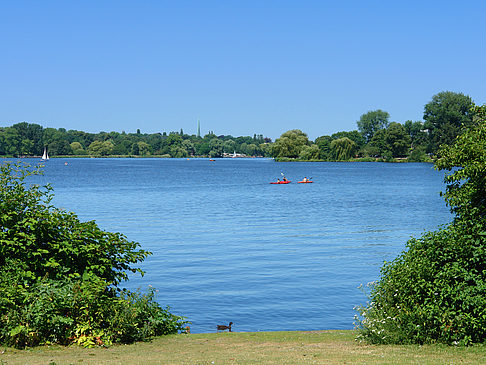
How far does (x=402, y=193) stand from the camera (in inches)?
3593

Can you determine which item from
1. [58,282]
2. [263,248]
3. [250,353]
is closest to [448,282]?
[250,353]

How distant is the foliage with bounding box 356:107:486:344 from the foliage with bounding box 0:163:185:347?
5.88m

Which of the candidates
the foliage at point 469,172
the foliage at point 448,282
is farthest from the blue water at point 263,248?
the foliage at point 469,172

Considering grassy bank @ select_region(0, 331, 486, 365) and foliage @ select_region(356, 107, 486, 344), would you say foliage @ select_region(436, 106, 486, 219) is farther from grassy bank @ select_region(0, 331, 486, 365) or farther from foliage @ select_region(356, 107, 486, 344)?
grassy bank @ select_region(0, 331, 486, 365)

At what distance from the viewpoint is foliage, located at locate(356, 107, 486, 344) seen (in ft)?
43.0

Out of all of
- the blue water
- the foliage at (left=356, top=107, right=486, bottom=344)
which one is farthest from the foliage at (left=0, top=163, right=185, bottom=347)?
the foliage at (left=356, top=107, right=486, bottom=344)

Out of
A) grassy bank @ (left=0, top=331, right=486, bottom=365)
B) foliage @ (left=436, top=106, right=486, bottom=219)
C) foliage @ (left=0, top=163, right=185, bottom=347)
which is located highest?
foliage @ (left=436, top=106, right=486, bottom=219)

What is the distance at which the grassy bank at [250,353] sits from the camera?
1182 centimetres

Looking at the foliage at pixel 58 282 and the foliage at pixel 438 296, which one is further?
the foliage at pixel 58 282

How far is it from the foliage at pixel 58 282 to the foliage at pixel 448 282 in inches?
231

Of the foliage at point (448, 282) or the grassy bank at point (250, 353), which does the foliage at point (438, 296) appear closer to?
the foliage at point (448, 282)

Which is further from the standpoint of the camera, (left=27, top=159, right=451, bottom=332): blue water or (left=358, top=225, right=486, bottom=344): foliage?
(left=27, top=159, right=451, bottom=332): blue water

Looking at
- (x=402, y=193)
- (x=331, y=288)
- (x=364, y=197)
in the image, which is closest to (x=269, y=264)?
(x=331, y=288)

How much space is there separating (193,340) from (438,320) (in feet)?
19.5
